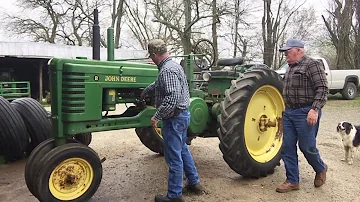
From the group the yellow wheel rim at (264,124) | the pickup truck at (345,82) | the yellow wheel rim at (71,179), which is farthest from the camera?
the pickup truck at (345,82)

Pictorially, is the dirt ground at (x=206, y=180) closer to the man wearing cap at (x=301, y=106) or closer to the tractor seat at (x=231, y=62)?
the man wearing cap at (x=301, y=106)

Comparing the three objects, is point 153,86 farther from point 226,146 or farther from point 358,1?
point 358,1

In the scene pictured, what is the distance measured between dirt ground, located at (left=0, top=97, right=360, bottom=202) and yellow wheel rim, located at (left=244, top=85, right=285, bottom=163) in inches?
12.6

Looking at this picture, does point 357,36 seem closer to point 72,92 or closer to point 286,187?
point 286,187

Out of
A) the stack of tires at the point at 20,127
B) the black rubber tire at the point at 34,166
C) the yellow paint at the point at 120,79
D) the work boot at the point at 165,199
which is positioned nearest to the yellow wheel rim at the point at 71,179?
the black rubber tire at the point at 34,166

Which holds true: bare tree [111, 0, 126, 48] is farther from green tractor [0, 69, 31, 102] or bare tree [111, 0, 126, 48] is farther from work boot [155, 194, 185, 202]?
work boot [155, 194, 185, 202]

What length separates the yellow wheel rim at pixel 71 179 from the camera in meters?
3.31

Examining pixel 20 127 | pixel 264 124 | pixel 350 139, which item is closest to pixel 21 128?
pixel 20 127

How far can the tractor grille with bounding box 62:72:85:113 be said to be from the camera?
3.48m

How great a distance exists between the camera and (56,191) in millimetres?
3322

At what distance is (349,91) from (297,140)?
1280cm

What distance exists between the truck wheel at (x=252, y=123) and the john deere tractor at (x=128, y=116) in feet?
0.03

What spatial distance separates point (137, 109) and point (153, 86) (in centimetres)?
52

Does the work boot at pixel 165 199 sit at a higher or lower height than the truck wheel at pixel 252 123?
lower
